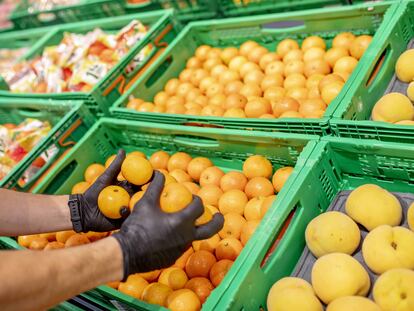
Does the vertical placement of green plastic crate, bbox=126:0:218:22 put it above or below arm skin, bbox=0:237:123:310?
above

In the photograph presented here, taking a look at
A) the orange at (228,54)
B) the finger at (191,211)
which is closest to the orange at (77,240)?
the finger at (191,211)

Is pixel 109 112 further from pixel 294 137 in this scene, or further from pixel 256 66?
pixel 294 137

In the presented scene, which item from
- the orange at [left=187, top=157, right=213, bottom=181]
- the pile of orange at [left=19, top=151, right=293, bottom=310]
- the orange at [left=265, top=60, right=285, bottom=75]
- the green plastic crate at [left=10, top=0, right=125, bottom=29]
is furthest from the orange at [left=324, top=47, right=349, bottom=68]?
the green plastic crate at [left=10, top=0, right=125, bottom=29]

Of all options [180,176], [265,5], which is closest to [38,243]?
[180,176]

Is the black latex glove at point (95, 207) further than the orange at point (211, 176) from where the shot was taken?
No

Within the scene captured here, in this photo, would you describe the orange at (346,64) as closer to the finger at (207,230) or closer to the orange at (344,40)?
the orange at (344,40)

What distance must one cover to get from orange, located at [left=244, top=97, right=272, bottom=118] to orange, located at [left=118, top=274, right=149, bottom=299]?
1.23 m

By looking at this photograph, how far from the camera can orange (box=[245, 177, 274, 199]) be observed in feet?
8.10

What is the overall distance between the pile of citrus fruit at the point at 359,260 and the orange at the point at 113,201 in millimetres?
802

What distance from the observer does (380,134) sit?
207cm

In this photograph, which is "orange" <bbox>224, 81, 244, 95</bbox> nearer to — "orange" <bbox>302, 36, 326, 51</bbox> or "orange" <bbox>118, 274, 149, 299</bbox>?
"orange" <bbox>302, 36, 326, 51</bbox>

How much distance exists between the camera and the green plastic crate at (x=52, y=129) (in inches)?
123

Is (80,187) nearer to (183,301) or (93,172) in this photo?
(93,172)

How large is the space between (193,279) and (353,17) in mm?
2020
